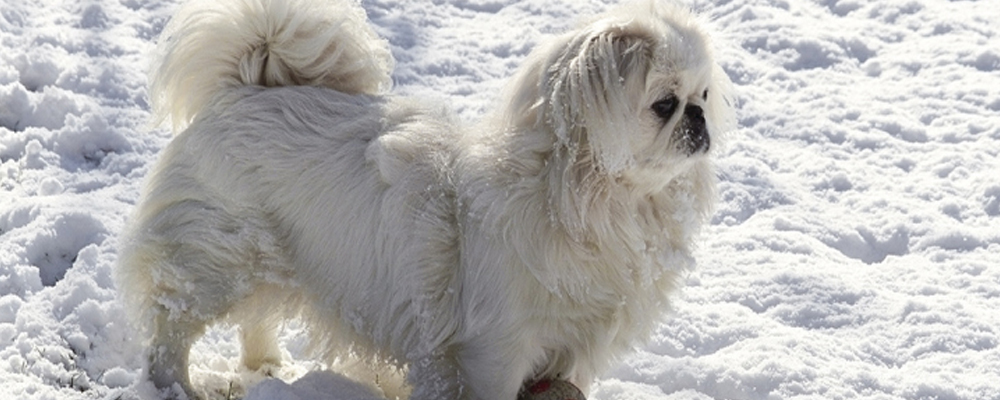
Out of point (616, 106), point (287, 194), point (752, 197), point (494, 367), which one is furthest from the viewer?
point (752, 197)

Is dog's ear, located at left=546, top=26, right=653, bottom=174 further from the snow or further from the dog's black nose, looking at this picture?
the snow

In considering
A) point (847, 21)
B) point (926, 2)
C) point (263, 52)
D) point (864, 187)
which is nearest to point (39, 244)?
point (263, 52)

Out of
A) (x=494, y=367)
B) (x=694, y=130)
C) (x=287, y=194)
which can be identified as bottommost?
(x=494, y=367)

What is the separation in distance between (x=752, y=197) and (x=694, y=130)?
2.50 m

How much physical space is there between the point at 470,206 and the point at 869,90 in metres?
4.04

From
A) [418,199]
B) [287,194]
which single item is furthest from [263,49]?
[418,199]

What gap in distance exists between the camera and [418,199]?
3791 mm

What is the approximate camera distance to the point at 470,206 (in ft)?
12.0

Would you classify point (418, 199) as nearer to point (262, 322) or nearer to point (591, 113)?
point (591, 113)

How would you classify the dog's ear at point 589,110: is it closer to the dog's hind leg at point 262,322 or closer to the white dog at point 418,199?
the white dog at point 418,199

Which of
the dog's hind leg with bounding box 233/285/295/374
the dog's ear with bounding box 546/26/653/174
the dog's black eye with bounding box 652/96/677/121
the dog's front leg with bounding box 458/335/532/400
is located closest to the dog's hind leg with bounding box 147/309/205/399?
the dog's hind leg with bounding box 233/285/295/374

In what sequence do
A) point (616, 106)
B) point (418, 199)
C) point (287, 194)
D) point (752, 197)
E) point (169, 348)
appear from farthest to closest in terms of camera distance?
point (752, 197) < point (169, 348) < point (287, 194) < point (418, 199) < point (616, 106)

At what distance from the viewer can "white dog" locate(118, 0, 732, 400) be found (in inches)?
138

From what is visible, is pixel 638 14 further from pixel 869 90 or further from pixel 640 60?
pixel 869 90
